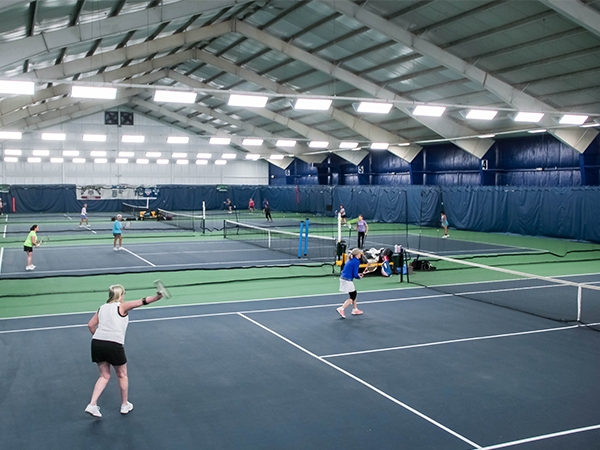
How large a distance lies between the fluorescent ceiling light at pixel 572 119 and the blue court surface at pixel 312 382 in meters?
16.8

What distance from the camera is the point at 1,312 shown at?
13984mm

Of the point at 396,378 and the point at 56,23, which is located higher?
the point at 56,23

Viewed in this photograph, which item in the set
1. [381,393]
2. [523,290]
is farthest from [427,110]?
[381,393]

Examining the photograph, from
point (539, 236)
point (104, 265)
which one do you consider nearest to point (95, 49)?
point (104, 265)

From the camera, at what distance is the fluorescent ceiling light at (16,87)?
56.4 feet

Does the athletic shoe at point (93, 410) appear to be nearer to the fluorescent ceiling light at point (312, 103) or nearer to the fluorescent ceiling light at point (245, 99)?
the fluorescent ceiling light at point (245, 99)

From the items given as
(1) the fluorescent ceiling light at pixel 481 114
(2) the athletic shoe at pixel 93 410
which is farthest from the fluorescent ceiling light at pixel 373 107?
(2) the athletic shoe at pixel 93 410

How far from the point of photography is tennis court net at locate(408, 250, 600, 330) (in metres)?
13.8

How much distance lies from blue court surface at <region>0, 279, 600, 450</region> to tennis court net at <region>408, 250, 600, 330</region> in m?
0.94

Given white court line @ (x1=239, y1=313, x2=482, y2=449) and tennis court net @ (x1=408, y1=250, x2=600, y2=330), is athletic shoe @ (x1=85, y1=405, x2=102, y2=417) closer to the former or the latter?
white court line @ (x1=239, y1=313, x2=482, y2=449)

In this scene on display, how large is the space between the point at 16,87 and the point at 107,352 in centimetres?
1310

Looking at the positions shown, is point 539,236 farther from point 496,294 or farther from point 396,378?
point 396,378

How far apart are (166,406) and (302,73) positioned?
30.0 metres

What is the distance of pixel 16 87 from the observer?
57.7 ft
